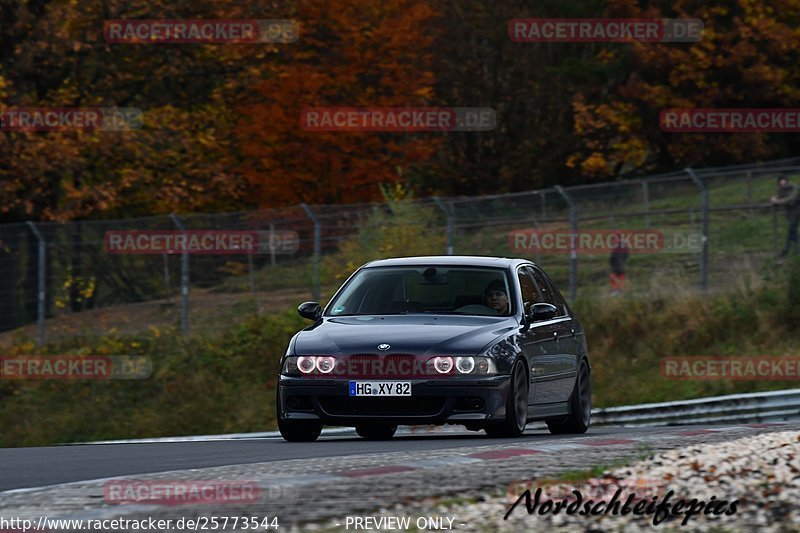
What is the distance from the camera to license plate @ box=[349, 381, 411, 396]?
1317 cm

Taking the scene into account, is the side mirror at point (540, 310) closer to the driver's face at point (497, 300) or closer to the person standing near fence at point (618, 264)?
the driver's face at point (497, 300)

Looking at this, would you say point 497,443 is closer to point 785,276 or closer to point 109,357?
point 785,276

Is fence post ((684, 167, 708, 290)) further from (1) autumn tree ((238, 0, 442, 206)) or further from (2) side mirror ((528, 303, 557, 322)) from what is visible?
(2) side mirror ((528, 303, 557, 322))

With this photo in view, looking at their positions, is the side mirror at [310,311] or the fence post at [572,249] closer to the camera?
the side mirror at [310,311]

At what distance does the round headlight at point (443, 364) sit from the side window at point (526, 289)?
1.46 metres

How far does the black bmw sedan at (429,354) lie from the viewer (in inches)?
520

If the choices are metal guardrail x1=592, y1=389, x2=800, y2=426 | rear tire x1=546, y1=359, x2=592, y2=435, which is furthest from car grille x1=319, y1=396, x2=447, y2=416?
metal guardrail x1=592, y1=389, x2=800, y2=426

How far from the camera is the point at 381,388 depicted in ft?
43.3

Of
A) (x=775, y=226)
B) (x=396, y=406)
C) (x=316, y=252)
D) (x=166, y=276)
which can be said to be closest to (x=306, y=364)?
(x=396, y=406)

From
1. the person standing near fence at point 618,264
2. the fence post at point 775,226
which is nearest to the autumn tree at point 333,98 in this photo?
the person standing near fence at point 618,264

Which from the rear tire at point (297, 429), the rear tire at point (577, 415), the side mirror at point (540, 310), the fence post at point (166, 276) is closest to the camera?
the rear tire at point (297, 429)

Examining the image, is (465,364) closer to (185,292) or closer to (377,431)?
(377,431)

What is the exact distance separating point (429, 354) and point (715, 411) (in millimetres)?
8303

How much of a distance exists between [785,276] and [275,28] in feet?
45.5
